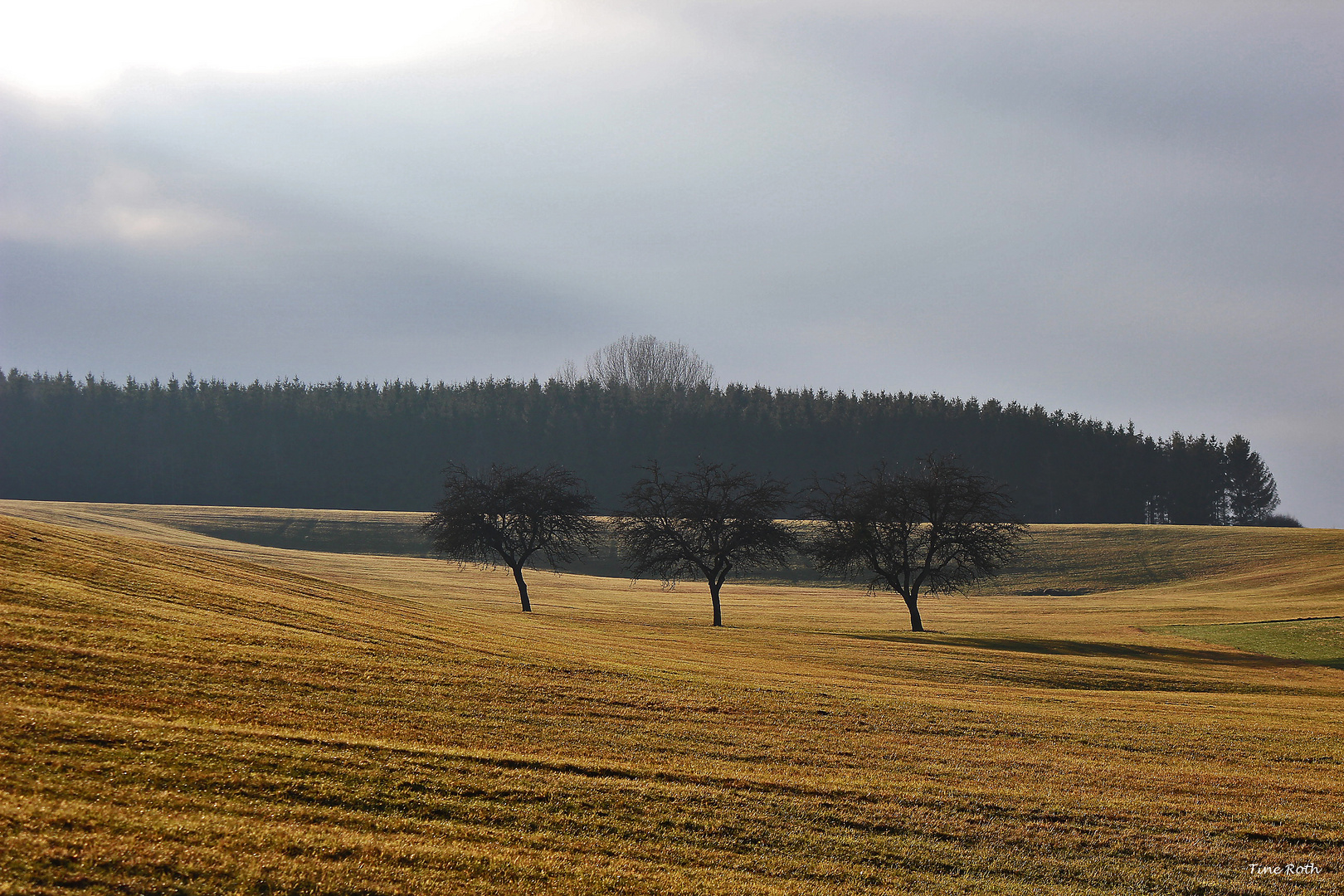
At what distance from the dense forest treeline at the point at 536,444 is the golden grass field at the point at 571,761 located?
126 meters

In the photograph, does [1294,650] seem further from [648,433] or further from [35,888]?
[648,433]

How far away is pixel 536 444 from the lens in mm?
173750

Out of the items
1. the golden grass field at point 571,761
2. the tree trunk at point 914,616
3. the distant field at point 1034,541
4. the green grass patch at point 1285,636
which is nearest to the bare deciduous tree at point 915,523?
the tree trunk at point 914,616

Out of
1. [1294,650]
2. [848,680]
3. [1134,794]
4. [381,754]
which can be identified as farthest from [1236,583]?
[381,754]

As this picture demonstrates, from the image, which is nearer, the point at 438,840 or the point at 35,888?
the point at 35,888

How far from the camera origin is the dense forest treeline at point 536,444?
489ft

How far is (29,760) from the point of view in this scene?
→ 9219 millimetres

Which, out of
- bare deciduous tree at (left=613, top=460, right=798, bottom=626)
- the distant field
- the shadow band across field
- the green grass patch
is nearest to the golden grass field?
the shadow band across field

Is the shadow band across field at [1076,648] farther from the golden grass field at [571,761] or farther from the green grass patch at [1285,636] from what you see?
the golden grass field at [571,761]

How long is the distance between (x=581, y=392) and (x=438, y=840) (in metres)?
170

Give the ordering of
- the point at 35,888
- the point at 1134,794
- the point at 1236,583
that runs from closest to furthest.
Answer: the point at 35,888
the point at 1134,794
the point at 1236,583

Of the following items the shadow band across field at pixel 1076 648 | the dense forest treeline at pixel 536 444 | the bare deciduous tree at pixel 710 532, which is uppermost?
the dense forest treeline at pixel 536 444

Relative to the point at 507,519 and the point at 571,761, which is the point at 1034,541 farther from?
the point at 571,761

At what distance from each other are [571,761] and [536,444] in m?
163
